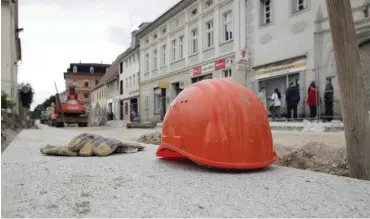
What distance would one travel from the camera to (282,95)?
1661cm

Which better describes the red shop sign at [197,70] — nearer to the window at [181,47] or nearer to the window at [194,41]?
the window at [194,41]

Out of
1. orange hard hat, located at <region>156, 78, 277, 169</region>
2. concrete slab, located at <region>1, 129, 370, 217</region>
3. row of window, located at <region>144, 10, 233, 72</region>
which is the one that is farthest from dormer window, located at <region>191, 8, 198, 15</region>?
concrete slab, located at <region>1, 129, 370, 217</region>

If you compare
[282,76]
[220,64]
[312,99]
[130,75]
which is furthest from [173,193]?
[130,75]

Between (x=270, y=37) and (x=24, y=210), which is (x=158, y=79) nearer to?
(x=270, y=37)

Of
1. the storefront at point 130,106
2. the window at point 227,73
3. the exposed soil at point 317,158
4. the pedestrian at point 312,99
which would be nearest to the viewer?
the exposed soil at point 317,158

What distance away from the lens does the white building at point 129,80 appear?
128 ft

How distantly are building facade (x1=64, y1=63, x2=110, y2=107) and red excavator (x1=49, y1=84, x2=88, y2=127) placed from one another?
192ft

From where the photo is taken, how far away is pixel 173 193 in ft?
10.7

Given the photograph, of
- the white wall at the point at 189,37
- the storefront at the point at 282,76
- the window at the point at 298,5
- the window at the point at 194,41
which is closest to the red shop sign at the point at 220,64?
the white wall at the point at 189,37

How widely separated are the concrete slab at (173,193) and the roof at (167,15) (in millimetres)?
23274

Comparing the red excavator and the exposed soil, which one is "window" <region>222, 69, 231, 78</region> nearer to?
the red excavator

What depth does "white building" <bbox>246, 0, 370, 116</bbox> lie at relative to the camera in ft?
46.4

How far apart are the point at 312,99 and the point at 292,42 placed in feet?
12.8

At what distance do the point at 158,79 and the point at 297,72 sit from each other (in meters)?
17.9
